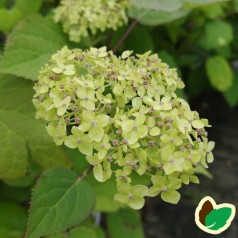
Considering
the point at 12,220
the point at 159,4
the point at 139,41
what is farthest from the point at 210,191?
the point at 159,4

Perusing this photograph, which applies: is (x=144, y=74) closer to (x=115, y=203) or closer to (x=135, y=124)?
(x=135, y=124)

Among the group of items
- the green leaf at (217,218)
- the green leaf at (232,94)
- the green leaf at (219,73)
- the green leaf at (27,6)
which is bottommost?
the green leaf at (232,94)

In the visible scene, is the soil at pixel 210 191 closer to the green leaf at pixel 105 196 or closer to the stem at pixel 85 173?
the green leaf at pixel 105 196

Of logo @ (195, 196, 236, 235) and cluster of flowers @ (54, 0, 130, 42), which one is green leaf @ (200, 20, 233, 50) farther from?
logo @ (195, 196, 236, 235)

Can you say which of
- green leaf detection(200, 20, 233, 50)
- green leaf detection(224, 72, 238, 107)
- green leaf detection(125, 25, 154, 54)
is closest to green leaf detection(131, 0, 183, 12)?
green leaf detection(125, 25, 154, 54)

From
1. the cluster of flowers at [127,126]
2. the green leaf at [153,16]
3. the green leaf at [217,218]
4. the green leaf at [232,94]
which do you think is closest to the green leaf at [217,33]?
the green leaf at [232,94]
